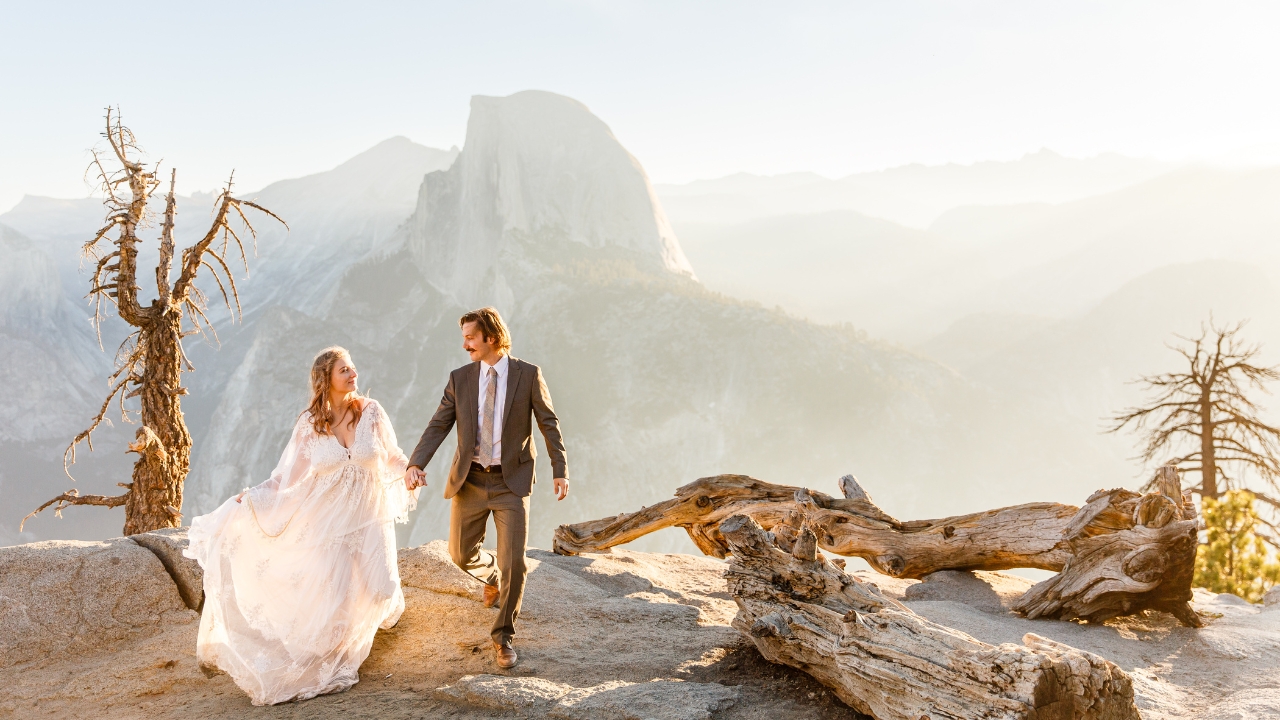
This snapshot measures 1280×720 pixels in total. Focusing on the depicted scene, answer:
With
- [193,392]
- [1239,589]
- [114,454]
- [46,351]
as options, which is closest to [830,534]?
[1239,589]

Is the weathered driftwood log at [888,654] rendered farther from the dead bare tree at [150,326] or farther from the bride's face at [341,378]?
the dead bare tree at [150,326]

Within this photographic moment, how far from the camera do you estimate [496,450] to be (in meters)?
5.06

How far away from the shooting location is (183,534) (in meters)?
6.98

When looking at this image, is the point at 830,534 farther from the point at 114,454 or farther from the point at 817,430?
the point at 114,454

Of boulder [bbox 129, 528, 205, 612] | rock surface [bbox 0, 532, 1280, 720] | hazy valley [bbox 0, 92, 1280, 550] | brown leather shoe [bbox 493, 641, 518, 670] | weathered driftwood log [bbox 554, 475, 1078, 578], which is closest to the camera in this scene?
rock surface [bbox 0, 532, 1280, 720]

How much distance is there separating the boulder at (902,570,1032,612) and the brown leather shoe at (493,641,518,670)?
13.4 feet

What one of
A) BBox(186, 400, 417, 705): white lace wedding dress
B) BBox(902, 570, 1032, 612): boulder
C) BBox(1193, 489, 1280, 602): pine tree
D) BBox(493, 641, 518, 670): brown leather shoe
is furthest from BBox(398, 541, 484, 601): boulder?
BBox(1193, 489, 1280, 602): pine tree

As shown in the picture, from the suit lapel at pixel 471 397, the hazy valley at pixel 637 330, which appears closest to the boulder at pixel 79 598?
the suit lapel at pixel 471 397

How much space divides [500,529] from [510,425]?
724mm

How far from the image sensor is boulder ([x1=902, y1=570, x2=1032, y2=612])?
22.8 feet

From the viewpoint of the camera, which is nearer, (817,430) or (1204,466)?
(1204,466)

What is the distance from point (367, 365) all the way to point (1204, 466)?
209 feet

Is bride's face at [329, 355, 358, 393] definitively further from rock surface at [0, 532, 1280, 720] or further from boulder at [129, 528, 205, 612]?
boulder at [129, 528, 205, 612]

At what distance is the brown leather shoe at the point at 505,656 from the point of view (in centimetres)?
481
